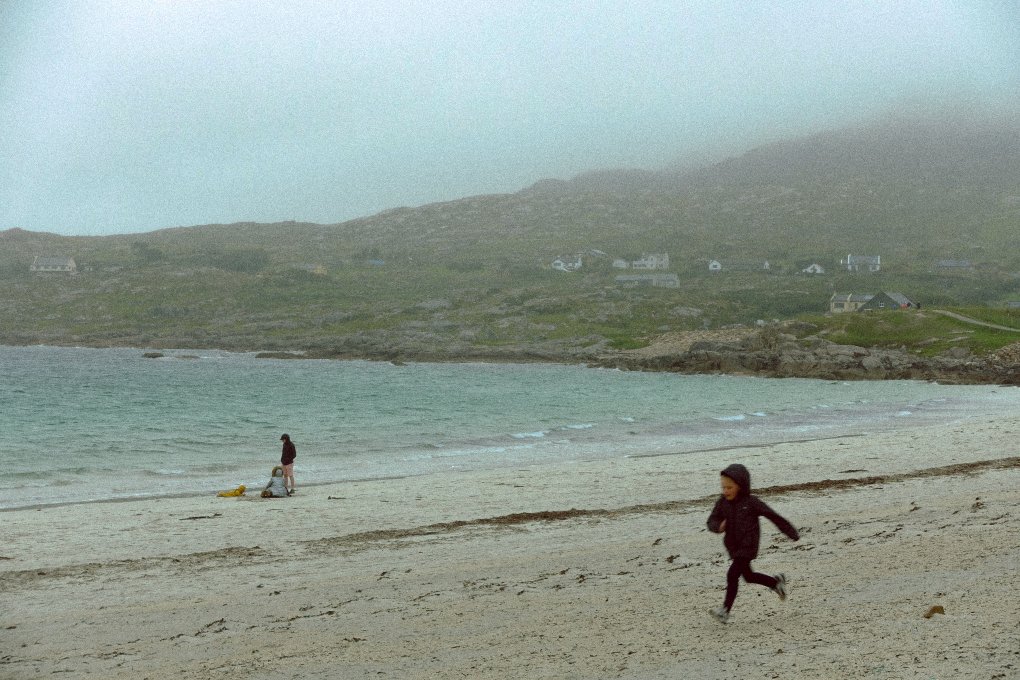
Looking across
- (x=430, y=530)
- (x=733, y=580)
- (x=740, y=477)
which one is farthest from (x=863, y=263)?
(x=740, y=477)

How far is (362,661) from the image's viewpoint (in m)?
9.45

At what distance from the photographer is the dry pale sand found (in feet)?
30.5

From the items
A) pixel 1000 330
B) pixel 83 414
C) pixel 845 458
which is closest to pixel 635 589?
pixel 845 458

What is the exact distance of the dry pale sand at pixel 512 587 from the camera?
Answer: 9.30 m

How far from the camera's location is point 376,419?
44812 mm

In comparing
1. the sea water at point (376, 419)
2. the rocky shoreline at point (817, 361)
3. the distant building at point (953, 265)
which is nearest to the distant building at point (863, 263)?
the distant building at point (953, 265)

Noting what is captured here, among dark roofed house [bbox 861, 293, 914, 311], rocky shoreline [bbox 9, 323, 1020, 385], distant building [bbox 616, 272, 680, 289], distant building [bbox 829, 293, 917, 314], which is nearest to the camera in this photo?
rocky shoreline [bbox 9, 323, 1020, 385]

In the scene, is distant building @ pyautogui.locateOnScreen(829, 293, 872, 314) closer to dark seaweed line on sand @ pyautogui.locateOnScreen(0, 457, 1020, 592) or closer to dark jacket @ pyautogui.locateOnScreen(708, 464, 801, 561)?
dark seaweed line on sand @ pyautogui.locateOnScreen(0, 457, 1020, 592)

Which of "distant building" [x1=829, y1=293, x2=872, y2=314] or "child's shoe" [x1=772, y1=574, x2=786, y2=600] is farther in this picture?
"distant building" [x1=829, y1=293, x2=872, y2=314]

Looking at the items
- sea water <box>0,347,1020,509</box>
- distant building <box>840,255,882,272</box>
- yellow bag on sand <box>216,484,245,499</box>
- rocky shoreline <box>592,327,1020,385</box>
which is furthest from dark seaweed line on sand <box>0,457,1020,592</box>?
distant building <box>840,255,882,272</box>

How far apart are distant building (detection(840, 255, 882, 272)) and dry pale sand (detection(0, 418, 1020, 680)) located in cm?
17528

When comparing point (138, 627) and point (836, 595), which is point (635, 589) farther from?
point (138, 627)

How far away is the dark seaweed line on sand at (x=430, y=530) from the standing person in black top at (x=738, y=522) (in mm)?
7334

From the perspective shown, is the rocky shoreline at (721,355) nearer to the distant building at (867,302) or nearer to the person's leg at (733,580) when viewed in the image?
the distant building at (867,302)
